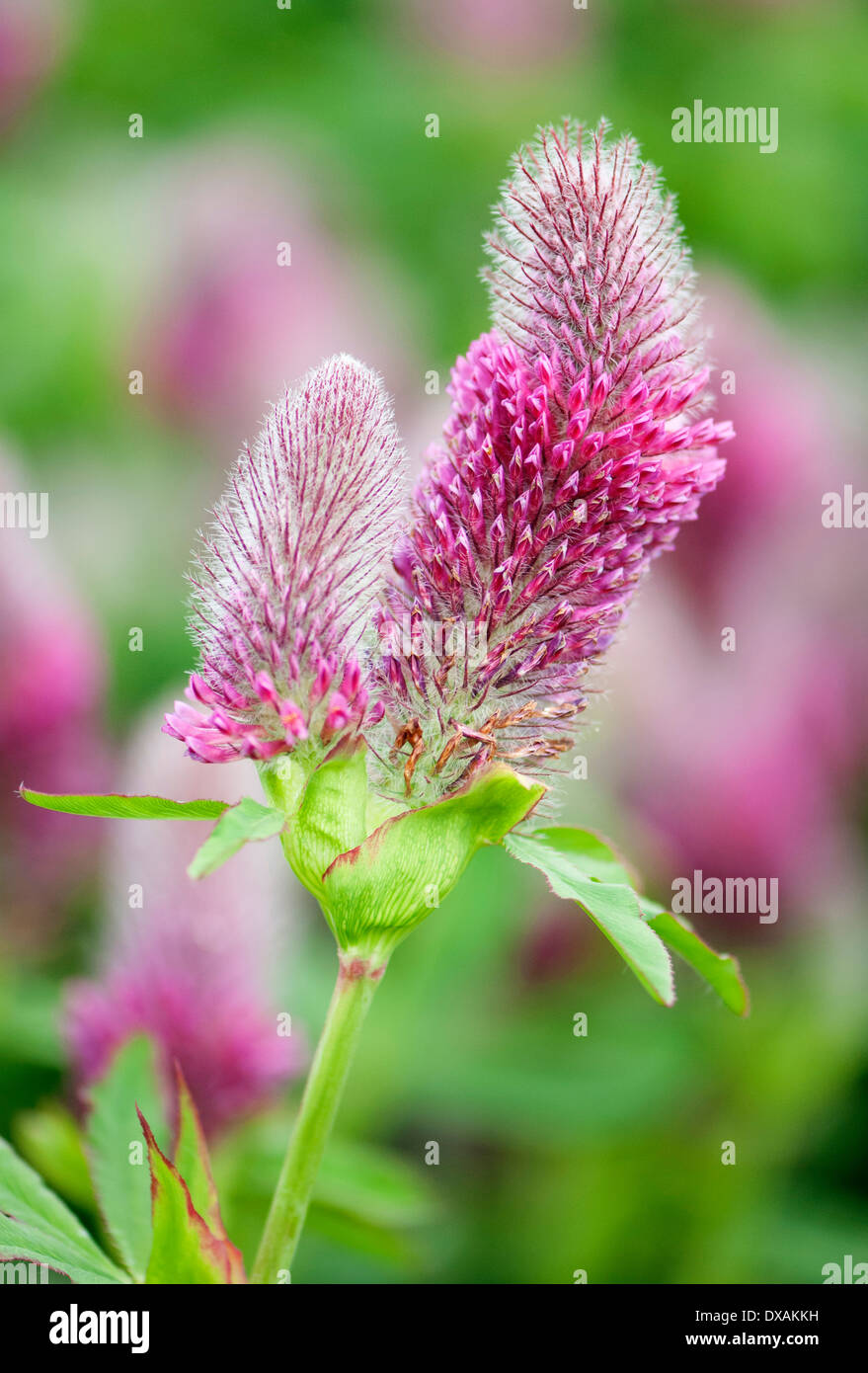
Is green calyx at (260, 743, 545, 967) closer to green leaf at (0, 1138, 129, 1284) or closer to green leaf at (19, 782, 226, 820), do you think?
green leaf at (19, 782, 226, 820)

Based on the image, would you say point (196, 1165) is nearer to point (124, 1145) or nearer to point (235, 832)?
point (124, 1145)

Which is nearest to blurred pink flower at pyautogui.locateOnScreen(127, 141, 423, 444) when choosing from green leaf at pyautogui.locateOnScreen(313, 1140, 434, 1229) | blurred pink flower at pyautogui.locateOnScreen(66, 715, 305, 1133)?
blurred pink flower at pyautogui.locateOnScreen(66, 715, 305, 1133)

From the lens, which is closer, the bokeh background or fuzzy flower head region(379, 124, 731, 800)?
fuzzy flower head region(379, 124, 731, 800)

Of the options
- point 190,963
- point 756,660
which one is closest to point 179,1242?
point 190,963

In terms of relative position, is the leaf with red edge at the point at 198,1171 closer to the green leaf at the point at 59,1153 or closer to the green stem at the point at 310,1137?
the green stem at the point at 310,1137

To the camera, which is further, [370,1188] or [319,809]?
[370,1188]
